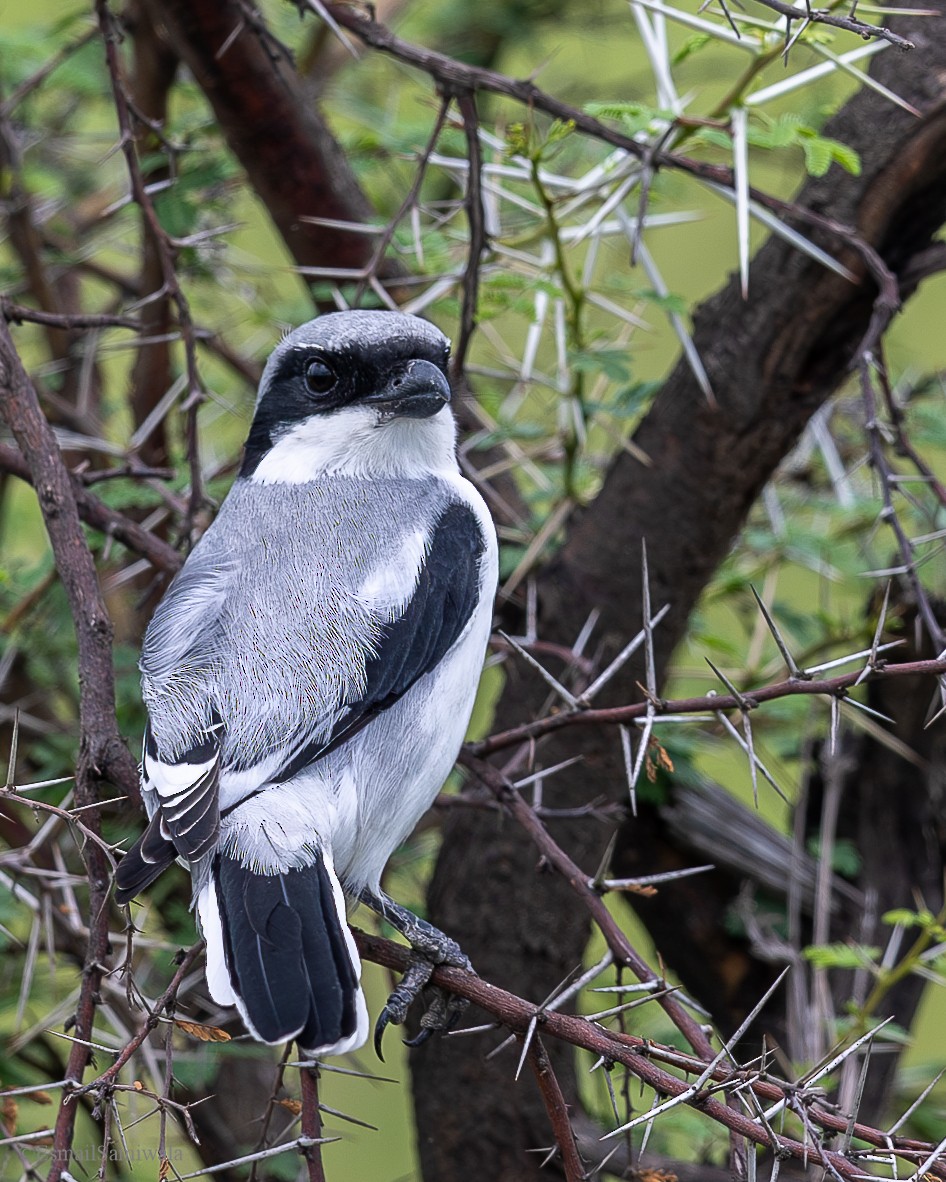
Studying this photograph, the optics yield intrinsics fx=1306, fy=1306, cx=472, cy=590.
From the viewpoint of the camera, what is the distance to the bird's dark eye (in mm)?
2477

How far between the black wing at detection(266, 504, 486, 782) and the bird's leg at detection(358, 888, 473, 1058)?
349 millimetres

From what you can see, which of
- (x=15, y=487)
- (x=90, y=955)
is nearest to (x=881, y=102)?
(x=90, y=955)

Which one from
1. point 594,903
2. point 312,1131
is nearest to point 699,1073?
point 594,903

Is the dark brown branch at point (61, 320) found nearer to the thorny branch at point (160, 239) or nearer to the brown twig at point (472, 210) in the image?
the thorny branch at point (160, 239)

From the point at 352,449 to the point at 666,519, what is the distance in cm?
74

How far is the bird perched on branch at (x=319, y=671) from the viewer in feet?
5.83

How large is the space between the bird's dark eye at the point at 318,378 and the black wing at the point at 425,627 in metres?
0.34

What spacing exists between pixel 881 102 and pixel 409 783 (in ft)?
5.35

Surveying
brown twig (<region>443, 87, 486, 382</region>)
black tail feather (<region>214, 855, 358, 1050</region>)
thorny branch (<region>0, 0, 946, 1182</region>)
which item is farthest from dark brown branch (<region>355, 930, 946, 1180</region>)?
brown twig (<region>443, 87, 486, 382</region>)

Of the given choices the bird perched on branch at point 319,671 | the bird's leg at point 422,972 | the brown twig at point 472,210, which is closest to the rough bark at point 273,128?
the brown twig at point 472,210

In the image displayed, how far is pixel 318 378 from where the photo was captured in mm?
2490

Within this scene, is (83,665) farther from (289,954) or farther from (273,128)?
(273,128)

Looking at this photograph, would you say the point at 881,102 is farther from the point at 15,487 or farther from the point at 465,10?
the point at 15,487

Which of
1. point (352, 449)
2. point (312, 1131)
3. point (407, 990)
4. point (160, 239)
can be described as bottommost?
point (407, 990)
